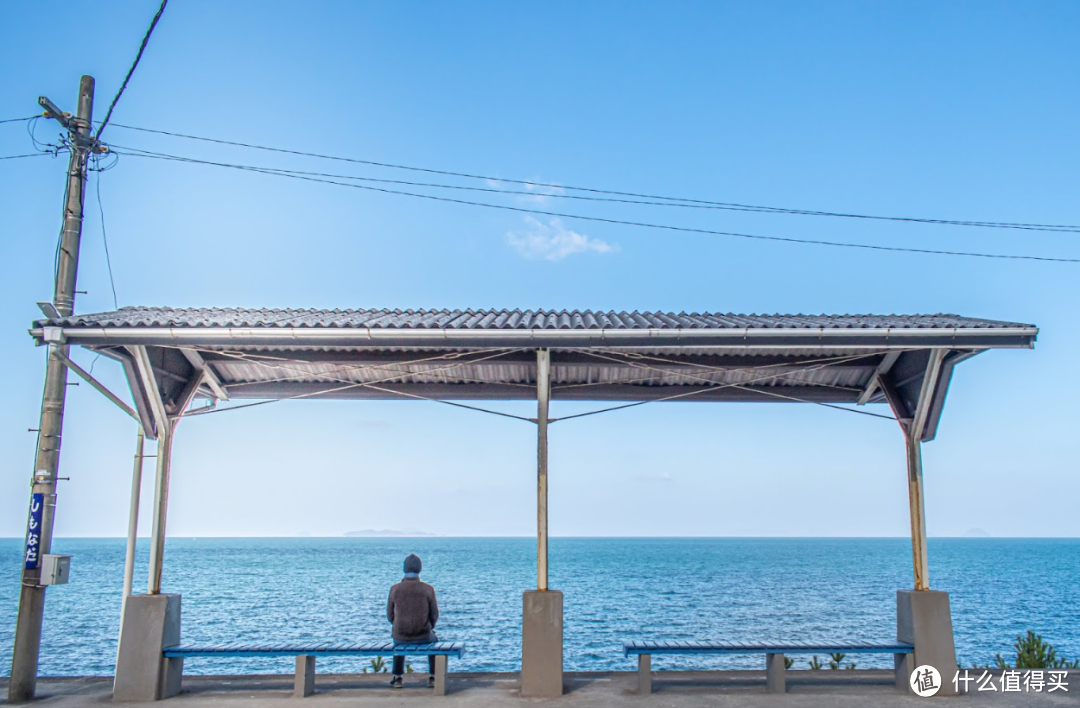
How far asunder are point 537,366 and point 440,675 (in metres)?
2.95

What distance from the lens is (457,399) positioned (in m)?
8.66

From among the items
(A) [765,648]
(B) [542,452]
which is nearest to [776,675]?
(A) [765,648]

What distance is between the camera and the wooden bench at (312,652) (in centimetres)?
712

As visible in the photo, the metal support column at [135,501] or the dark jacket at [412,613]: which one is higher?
the metal support column at [135,501]

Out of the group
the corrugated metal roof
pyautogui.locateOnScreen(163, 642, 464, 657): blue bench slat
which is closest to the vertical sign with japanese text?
pyautogui.locateOnScreen(163, 642, 464, 657): blue bench slat

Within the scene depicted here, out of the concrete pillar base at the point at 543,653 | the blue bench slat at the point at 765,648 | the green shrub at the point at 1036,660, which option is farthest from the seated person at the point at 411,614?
the green shrub at the point at 1036,660

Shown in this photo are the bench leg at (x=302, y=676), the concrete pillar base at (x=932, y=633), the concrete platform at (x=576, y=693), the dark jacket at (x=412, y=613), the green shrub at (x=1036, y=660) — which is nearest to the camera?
the concrete platform at (x=576, y=693)

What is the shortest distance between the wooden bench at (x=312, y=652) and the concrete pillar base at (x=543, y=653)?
2.05 ft

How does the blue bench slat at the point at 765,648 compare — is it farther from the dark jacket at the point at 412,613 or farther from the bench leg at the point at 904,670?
the dark jacket at the point at 412,613

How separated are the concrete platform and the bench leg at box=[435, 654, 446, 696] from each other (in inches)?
3.2

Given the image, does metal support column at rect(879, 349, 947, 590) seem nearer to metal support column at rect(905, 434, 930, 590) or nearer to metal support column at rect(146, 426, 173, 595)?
metal support column at rect(905, 434, 930, 590)

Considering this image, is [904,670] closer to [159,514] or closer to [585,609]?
[159,514]

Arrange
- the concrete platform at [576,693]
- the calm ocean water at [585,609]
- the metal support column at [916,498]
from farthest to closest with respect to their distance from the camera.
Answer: the calm ocean water at [585,609] → the metal support column at [916,498] → the concrete platform at [576,693]

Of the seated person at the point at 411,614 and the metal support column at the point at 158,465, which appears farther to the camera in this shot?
the seated person at the point at 411,614
